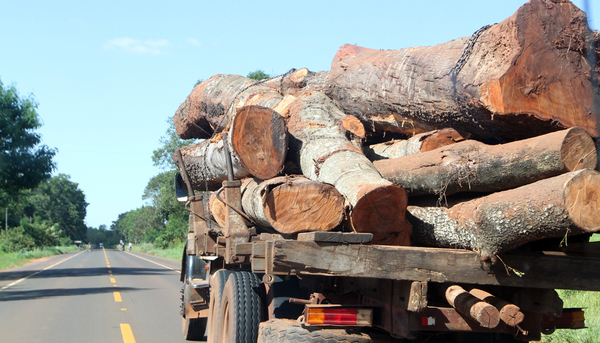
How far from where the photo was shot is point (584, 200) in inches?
106

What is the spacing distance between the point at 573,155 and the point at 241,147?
8.25ft

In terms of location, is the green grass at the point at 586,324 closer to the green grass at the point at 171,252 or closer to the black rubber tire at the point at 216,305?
the black rubber tire at the point at 216,305

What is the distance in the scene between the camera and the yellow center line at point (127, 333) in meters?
7.75

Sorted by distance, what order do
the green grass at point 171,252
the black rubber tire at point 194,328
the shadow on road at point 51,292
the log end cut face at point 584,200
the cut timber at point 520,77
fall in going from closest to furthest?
the log end cut face at point 584,200
the cut timber at point 520,77
the black rubber tire at point 194,328
the shadow on road at point 51,292
the green grass at point 171,252

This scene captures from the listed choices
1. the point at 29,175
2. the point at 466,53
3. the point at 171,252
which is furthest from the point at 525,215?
the point at 171,252

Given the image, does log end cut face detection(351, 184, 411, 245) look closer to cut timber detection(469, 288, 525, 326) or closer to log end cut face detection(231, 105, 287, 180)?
cut timber detection(469, 288, 525, 326)

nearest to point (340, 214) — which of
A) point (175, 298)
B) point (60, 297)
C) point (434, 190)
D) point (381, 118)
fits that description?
point (434, 190)

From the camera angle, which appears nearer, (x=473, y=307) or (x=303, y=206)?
(x=473, y=307)

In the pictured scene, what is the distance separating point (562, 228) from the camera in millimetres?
2715

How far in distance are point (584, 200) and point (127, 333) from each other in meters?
7.34

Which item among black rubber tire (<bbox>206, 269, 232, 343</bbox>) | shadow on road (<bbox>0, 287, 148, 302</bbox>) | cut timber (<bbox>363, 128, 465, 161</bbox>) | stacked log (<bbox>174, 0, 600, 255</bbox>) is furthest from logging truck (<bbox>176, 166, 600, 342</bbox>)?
shadow on road (<bbox>0, 287, 148, 302</bbox>)

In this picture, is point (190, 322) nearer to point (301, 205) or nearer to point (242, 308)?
point (242, 308)

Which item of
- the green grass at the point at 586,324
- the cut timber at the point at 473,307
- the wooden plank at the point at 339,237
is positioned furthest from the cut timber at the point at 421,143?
the green grass at the point at 586,324

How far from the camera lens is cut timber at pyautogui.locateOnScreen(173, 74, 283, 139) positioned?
6.44 meters
